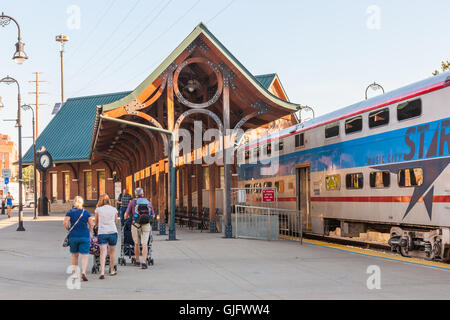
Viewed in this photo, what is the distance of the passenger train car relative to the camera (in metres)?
14.2

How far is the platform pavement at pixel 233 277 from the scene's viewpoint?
414 inches

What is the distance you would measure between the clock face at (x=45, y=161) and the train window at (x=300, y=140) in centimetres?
3031

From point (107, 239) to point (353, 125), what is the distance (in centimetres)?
866

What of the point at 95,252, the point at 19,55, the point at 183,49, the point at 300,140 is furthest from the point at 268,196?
the point at 19,55

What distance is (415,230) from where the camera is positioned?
15.5 meters

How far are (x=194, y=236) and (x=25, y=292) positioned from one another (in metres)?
13.3

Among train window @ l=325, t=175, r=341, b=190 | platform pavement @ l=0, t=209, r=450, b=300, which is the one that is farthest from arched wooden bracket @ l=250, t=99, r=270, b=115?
platform pavement @ l=0, t=209, r=450, b=300

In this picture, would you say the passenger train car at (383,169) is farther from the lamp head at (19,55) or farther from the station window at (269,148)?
Result: the lamp head at (19,55)

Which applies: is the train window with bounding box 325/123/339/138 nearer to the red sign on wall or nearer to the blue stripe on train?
the blue stripe on train

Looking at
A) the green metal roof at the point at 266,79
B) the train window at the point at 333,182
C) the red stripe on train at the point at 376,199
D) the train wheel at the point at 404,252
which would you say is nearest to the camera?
the red stripe on train at the point at 376,199

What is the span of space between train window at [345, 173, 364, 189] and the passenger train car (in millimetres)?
12

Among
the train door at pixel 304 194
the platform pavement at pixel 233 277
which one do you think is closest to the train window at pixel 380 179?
the platform pavement at pixel 233 277

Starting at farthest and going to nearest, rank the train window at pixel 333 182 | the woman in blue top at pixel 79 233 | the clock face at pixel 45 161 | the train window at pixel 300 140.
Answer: the clock face at pixel 45 161, the train window at pixel 300 140, the train window at pixel 333 182, the woman in blue top at pixel 79 233
